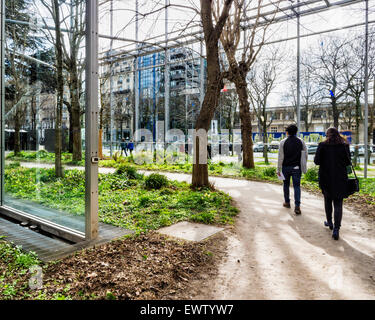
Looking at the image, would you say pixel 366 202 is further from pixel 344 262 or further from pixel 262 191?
pixel 344 262

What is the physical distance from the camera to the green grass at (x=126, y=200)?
17.7 ft

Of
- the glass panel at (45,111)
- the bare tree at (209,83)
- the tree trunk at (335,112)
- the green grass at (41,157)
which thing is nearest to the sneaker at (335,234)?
the glass panel at (45,111)

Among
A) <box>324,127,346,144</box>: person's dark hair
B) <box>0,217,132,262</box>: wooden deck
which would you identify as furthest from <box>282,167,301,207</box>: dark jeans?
<box>0,217,132,262</box>: wooden deck

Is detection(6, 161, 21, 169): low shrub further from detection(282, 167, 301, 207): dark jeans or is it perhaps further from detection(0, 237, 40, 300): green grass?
detection(282, 167, 301, 207): dark jeans

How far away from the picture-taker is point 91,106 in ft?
15.1

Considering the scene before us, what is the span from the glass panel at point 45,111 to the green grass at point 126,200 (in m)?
0.02

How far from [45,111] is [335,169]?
17.9ft

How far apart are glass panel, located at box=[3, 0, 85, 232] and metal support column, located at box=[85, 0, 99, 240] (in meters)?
0.22

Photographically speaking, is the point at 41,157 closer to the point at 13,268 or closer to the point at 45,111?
the point at 45,111

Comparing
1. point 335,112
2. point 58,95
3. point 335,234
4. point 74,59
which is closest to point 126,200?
point 58,95

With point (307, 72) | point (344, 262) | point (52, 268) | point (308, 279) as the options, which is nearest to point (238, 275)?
point (308, 279)

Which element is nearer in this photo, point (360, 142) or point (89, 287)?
point (89, 287)

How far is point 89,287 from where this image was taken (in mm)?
3182

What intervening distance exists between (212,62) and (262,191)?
3.99 m
